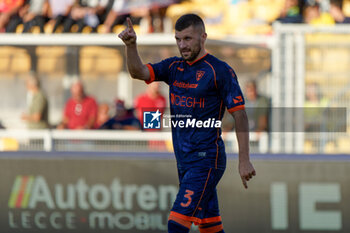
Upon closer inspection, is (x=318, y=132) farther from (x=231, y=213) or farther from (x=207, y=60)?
(x=207, y=60)

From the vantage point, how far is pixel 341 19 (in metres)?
10.6

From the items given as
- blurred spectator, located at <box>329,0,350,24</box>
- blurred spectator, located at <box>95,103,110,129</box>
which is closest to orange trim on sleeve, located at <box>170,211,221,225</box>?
blurred spectator, located at <box>95,103,110,129</box>

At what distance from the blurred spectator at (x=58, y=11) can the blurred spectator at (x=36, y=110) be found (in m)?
2.88

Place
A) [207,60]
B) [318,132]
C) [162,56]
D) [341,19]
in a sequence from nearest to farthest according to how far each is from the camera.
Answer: [207,60] → [318,132] → [162,56] → [341,19]

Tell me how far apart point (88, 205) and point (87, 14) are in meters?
4.58

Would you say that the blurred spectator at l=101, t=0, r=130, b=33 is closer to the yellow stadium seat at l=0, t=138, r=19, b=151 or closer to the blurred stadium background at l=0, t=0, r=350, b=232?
the blurred stadium background at l=0, t=0, r=350, b=232

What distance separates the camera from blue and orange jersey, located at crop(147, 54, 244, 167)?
5086 mm

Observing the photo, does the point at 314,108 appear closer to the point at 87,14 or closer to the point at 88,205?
the point at 88,205

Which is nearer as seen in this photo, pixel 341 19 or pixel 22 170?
pixel 22 170

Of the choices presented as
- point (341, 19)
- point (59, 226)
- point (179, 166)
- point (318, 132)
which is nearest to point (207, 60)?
point (179, 166)

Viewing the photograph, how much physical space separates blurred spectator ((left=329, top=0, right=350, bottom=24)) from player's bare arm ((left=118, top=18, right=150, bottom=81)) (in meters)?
5.96

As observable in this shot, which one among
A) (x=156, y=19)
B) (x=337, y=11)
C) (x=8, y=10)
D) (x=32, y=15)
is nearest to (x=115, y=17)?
(x=156, y=19)

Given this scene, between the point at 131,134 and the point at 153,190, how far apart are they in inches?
Answer: 27.6

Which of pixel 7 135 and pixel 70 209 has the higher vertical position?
pixel 7 135
